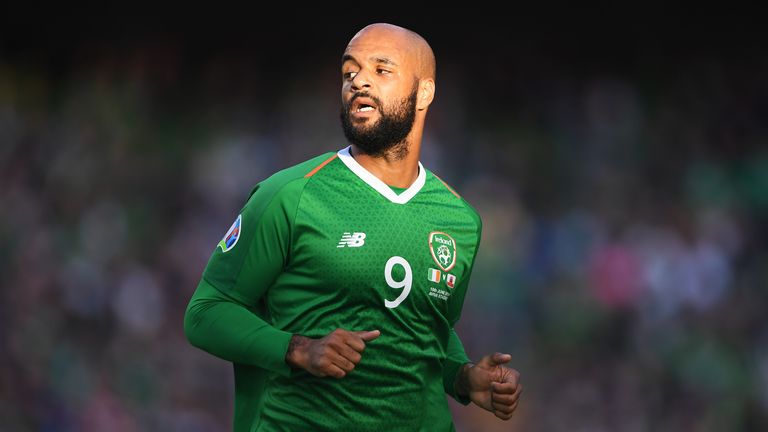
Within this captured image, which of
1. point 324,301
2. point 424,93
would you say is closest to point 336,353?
point 324,301

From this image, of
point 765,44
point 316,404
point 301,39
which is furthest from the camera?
point 301,39

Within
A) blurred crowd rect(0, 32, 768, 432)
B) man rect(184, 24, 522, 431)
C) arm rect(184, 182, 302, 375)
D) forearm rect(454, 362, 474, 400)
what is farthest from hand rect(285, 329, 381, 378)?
blurred crowd rect(0, 32, 768, 432)

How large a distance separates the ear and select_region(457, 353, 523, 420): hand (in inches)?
27.7

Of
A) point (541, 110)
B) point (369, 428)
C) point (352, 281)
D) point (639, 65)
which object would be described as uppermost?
point (639, 65)

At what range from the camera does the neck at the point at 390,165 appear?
287 cm

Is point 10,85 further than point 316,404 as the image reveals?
Yes

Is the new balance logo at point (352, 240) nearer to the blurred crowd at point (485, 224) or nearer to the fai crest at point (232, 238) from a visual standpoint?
the fai crest at point (232, 238)

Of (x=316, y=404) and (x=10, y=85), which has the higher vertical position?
(x=10, y=85)

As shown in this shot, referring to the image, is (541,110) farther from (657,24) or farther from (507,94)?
(657,24)

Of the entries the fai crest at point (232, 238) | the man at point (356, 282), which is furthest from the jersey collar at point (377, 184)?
the fai crest at point (232, 238)

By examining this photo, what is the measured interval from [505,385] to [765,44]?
17.0ft

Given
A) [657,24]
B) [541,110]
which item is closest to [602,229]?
[541,110]

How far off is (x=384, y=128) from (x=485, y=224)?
4.32 m

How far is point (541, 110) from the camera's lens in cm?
736
